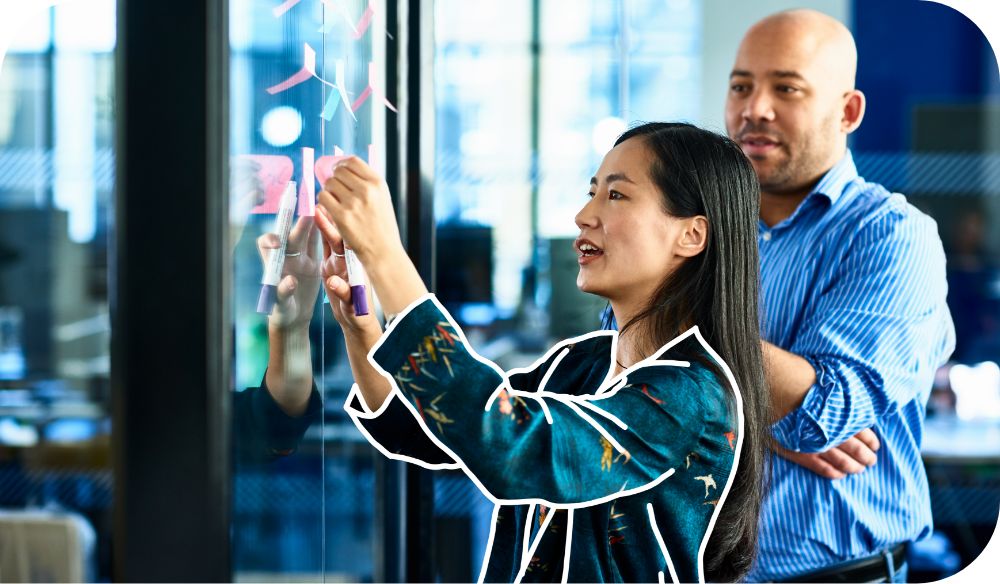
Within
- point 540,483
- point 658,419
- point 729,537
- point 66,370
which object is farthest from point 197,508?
point 66,370

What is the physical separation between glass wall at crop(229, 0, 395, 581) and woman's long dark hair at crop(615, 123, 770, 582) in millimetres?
365

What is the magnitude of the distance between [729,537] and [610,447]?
299 mm

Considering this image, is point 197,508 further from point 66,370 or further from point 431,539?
point 66,370

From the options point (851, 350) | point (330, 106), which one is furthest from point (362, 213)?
point (851, 350)

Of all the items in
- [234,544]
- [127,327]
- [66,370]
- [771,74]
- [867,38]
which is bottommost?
[66,370]

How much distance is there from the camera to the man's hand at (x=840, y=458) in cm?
152

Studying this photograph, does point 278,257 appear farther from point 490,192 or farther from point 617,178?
point 490,192

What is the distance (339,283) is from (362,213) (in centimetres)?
23

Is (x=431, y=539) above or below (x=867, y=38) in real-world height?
below

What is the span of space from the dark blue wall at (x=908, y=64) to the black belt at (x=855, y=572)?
3.97 meters

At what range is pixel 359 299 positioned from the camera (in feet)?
3.63

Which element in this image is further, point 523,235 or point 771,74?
point 523,235

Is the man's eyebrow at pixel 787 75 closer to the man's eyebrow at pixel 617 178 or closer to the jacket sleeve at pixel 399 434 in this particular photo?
the man's eyebrow at pixel 617 178

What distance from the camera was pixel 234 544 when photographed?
2.67ft
